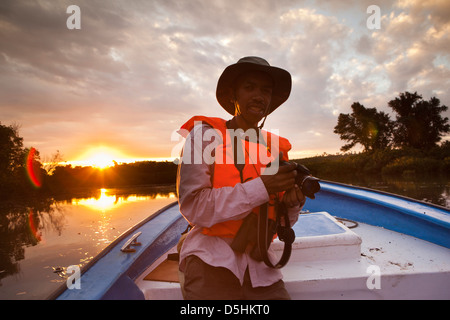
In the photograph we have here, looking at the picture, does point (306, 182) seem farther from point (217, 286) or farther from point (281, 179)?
point (217, 286)

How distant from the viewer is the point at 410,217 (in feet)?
9.63

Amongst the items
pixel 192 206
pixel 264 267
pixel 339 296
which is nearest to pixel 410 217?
pixel 339 296

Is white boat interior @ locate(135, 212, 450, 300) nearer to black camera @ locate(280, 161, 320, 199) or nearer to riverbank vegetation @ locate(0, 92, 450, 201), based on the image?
black camera @ locate(280, 161, 320, 199)

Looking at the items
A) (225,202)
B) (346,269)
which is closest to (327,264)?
(346,269)

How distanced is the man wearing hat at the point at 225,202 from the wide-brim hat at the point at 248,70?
0.05 metres

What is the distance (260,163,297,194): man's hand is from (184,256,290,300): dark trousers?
57cm

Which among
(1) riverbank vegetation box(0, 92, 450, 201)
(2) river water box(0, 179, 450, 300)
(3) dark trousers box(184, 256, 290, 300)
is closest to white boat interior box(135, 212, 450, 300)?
(3) dark trousers box(184, 256, 290, 300)

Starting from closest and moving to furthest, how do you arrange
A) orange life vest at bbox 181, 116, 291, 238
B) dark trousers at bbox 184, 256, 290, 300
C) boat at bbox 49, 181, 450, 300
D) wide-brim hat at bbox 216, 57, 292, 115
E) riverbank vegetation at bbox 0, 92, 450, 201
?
dark trousers at bbox 184, 256, 290, 300
orange life vest at bbox 181, 116, 291, 238
boat at bbox 49, 181, 450, 300
wide-brim hat at bbox 216, 57, 292, 115
riverbank vegetation at bbox 0, 92, 450, 201

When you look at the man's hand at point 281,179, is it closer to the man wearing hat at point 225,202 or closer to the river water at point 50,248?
the man wearing hat at point 225,202

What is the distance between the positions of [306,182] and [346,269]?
1.03 m

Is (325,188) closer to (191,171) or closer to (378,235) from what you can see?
(378,235)

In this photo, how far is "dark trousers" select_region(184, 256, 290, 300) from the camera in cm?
135
